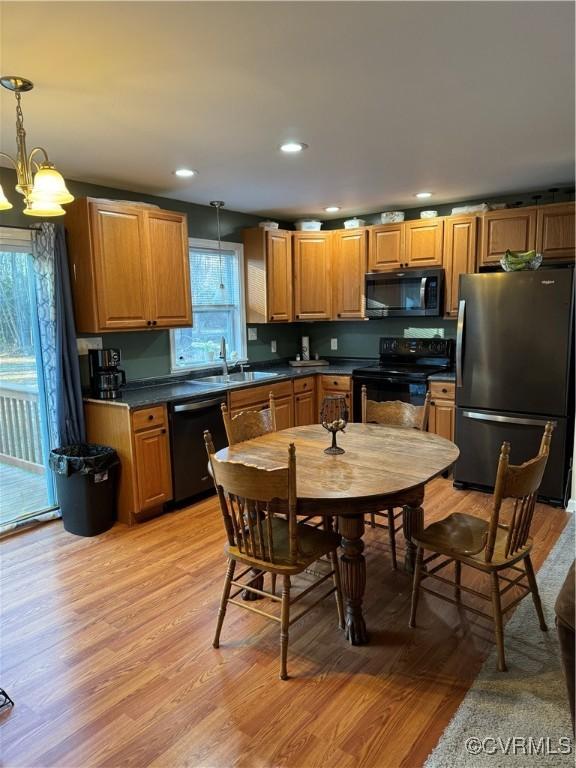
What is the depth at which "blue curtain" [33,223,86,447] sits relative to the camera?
3.44 meters

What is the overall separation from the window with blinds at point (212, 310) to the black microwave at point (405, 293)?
1.35 meters

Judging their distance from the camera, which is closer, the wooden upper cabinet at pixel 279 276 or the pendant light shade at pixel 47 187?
the pendant light shade at pixel 47 187

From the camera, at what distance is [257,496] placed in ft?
6.43

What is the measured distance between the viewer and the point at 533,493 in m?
2.09

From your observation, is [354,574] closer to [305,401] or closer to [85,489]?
[85,489]

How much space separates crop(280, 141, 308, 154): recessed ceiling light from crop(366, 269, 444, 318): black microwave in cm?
202

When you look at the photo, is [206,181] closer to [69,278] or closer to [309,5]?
[69,278]

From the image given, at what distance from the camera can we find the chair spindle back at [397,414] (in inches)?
120

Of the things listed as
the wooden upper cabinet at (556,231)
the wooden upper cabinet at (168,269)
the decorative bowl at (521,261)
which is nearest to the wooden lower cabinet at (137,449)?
the wooden upper cabinet at (168,269)

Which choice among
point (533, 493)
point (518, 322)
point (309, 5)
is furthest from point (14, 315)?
point (518, 322)

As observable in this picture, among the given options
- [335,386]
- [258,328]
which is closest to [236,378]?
[258,328]

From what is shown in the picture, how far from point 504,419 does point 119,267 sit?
309 cm

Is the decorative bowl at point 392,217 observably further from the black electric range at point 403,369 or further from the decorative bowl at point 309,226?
the black electric range at point 403,369

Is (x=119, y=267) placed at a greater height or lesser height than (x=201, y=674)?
greater
